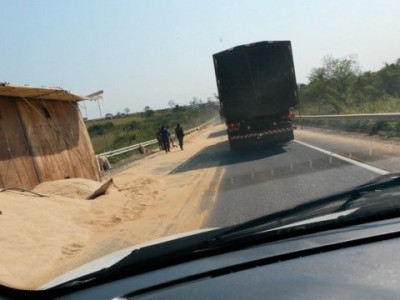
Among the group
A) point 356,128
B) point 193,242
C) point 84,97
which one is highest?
point 84,97

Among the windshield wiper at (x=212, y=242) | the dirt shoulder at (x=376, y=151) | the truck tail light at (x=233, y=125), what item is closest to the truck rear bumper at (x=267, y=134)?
the truck tail light at (x=233, y=125)

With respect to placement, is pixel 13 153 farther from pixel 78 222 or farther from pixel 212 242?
pixel 212 242

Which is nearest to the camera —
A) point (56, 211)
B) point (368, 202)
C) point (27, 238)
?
point (368, 202)

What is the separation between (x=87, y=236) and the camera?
9289 millimetres

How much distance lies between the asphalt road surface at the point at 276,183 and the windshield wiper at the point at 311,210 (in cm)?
459

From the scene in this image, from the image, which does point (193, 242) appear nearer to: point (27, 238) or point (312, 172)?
point (27, 238)

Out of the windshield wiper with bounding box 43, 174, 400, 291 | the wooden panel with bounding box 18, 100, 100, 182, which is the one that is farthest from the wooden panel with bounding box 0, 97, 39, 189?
the windshield wiper with bounding box 43, 174, 400, 291

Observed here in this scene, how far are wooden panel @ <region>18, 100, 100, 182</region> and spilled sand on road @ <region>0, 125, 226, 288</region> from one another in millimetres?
1704

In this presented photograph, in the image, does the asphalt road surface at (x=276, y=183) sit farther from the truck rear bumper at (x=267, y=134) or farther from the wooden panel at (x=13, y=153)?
the wooden panel at (x=13, y=153)

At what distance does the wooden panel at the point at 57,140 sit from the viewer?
15.4m

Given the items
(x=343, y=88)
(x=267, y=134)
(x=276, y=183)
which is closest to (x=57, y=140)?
(x=267, y=134)

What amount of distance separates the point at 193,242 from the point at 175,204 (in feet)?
27.5

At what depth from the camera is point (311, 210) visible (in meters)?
3.10

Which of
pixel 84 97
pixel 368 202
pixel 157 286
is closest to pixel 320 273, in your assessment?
pixel 157 286
